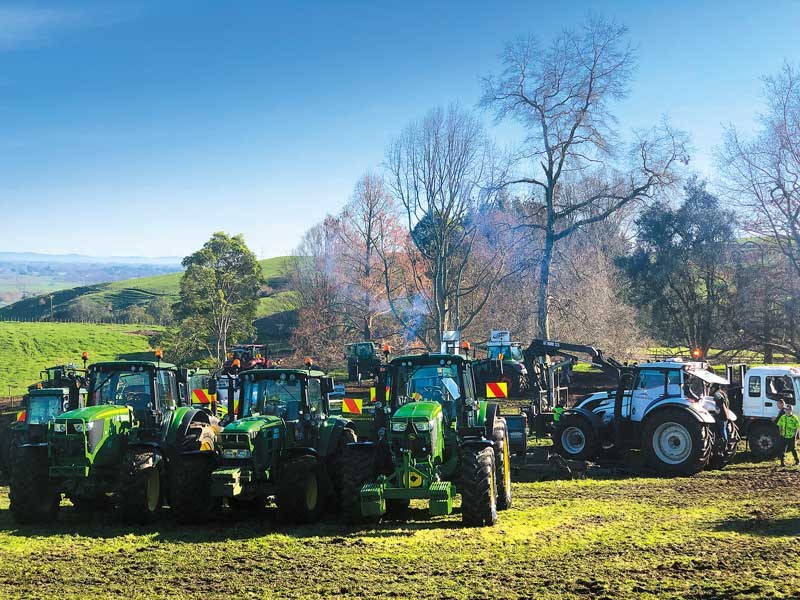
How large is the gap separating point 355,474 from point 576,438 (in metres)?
8.47

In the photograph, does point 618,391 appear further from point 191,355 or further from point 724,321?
point 191,355

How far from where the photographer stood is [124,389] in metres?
14.2

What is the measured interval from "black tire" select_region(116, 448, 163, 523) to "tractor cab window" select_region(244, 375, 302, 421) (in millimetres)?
1833

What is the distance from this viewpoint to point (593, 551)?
10062mm

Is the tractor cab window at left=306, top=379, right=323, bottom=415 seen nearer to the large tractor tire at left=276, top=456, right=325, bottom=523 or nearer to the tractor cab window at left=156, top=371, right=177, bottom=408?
the large tractor tire at left=276, top=456, right=325, bottom=523

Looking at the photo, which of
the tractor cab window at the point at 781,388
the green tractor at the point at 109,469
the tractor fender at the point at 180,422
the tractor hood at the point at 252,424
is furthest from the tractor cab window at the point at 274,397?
the tractor cab window at the point at 781,388

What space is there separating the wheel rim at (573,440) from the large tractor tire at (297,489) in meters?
8.43

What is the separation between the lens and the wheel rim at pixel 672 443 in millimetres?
16656

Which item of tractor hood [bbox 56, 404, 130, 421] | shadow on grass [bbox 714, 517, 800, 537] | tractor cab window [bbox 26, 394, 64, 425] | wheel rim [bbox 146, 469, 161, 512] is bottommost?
shadow on grass [bbox 714, 517, 800, 537]

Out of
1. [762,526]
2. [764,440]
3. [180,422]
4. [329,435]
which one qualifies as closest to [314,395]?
[329,435]

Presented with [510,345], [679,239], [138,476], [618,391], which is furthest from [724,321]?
[138,476]

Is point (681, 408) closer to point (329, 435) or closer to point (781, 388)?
point (781, 388)

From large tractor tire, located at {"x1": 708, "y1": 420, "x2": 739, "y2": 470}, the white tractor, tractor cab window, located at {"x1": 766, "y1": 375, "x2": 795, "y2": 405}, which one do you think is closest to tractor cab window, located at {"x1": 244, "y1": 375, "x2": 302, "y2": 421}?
the white tractor

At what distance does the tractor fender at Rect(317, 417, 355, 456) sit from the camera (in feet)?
43.1
